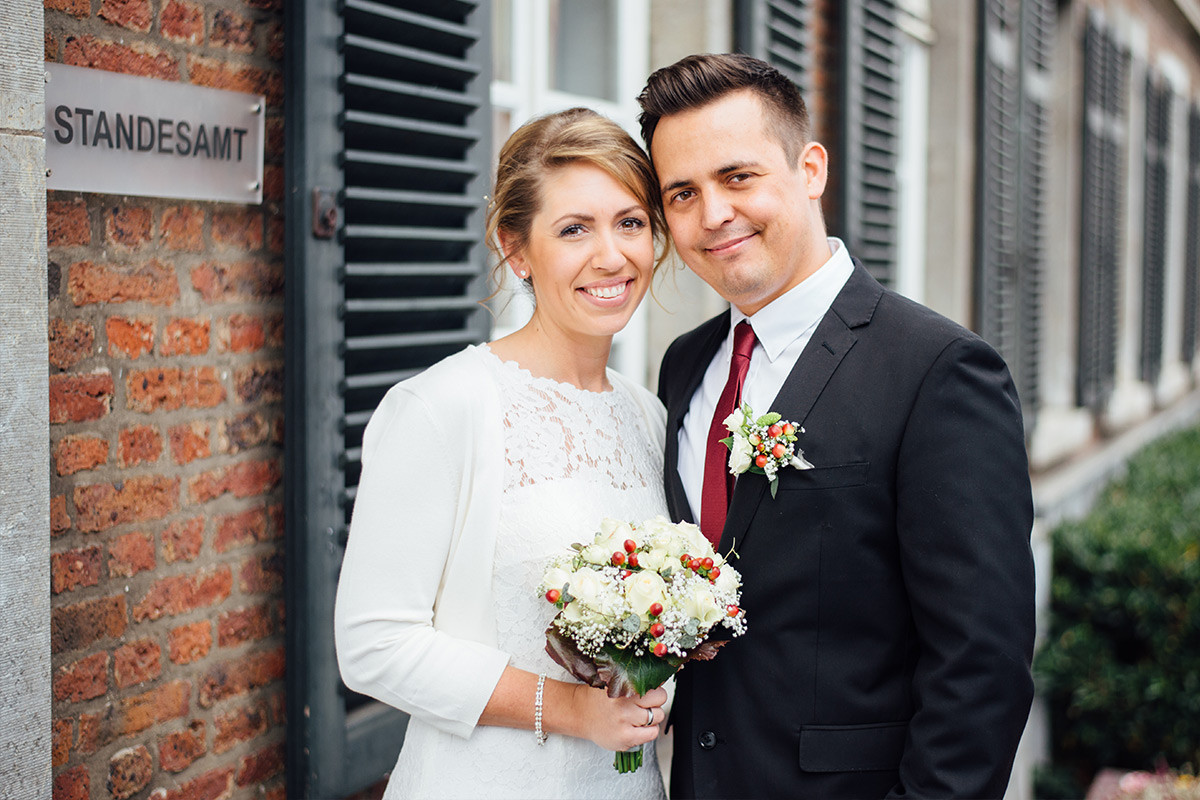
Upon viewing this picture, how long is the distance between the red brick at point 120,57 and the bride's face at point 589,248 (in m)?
0.84

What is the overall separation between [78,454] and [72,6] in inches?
34.3

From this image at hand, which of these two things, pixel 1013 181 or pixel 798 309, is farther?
pixel 1013 181

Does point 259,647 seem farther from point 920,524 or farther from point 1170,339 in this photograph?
point 1170,339

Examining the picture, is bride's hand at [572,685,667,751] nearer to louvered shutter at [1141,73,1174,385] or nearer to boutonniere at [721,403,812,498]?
boutonniere at [721,403,812,498]

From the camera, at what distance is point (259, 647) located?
7.92 ft

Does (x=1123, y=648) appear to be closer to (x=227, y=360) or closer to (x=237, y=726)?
(x=237, y=726)

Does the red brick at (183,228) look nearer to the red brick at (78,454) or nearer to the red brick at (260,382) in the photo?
the red brick at (260,382)

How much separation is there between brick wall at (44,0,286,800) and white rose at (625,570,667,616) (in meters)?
1.11

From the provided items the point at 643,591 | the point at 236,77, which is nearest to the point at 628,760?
the point at 643,591

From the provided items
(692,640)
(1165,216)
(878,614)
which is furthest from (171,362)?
(1165,216)

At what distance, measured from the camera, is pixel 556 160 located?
2086 millimetres

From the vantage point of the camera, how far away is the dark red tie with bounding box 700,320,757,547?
6.80 feet

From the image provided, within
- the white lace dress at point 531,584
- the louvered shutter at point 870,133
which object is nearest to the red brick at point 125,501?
the white lace dress at point 531,584

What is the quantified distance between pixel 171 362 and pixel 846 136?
3.38 m
